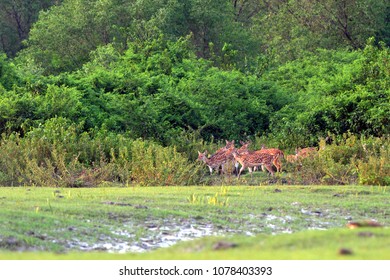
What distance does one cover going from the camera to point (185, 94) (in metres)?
29.2

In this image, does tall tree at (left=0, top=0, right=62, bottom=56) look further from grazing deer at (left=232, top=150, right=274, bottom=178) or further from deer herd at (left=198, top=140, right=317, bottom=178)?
grazing deer at (left=232, top=150, right=274, bottom=178)

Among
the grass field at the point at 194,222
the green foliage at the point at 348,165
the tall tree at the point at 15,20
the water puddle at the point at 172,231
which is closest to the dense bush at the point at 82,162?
the grass field at the point at 194,222

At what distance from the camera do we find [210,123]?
27250 mm

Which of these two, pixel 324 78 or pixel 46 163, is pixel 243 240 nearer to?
pixel 46 163

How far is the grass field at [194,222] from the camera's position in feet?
27.2

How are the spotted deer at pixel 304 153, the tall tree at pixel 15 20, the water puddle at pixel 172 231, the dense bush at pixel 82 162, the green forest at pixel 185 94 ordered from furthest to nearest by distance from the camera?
the tall tree at pixel 15 20
the spotted deer at pixel 304 153
the green forest at pixel 185 94
the dense bush at pixel 82 162
the water puddle at pixel 172 231

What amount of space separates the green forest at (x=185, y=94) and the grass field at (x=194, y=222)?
2.54 m

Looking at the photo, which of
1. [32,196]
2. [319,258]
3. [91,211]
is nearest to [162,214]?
[91,211]

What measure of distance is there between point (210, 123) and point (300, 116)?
299 cm

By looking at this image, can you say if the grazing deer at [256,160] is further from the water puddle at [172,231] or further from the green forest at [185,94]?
the water puddle at [172,231]

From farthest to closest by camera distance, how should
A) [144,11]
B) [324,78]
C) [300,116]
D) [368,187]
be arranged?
[144,11], [324,78], [300,116], [368,187]

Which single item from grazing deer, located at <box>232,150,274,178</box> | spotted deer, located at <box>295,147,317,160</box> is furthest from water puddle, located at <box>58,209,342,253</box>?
spotted deer, located at <box>295,147,317,160</box>

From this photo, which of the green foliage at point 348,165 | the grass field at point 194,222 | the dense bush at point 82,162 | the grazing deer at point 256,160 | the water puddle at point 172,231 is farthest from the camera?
the grazing deer at point 256,160

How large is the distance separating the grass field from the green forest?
2.54 m
